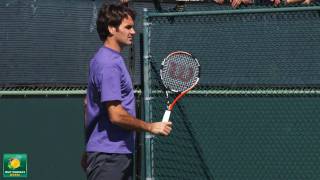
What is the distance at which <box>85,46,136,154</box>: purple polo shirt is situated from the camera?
12.1ft

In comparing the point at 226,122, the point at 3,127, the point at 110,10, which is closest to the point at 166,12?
the point at 226,122

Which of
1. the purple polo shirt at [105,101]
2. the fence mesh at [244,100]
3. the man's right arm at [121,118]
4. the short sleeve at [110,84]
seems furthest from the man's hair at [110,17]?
the fence mesh at [244,100]

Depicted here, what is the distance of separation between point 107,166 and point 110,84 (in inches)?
18.5

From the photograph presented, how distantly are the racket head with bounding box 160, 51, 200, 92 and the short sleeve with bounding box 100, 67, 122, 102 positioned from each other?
183cm

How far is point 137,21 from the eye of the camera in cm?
620

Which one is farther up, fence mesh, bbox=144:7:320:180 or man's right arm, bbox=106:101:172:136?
man's right arm, bbox=106:101:172:136

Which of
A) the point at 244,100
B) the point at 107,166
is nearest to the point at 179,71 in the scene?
the point at 244,100

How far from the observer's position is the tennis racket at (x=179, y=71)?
5486mm

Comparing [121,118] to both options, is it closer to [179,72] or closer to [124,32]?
[124,32]

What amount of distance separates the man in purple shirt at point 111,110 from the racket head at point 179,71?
1628 millimetres

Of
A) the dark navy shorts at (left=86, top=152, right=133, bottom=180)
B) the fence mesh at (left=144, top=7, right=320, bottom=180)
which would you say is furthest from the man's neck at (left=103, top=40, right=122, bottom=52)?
the fence mesh at (left=144, top=7, right=320, bottom=180)

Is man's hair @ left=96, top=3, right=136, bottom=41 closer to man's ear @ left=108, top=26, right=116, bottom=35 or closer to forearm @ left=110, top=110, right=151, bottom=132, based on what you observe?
man's ear @ left=108, top=26, right=116, bottom=35

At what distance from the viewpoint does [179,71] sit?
551 cm

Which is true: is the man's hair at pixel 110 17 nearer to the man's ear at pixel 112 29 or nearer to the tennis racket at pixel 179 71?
the man's ear at pixel 112 29
